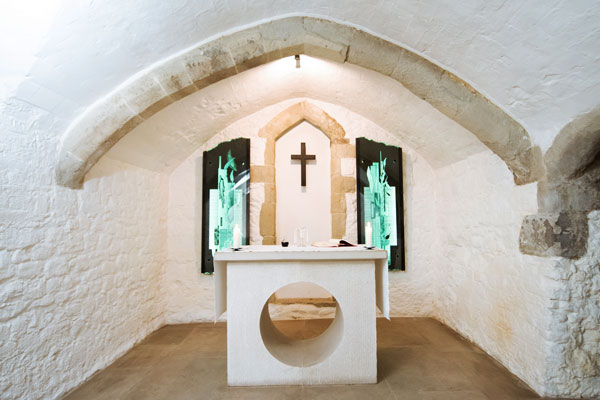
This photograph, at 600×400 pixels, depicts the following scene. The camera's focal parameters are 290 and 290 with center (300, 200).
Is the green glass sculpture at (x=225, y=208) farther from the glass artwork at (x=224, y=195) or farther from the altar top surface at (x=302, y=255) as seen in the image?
the altar top surface at (x=302, y=255)

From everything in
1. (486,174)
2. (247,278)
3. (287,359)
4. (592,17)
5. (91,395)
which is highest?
(592,17)

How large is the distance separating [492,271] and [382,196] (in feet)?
5.23

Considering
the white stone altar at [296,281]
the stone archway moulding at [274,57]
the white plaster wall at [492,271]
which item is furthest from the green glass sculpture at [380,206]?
the white stone altar at [296,281]

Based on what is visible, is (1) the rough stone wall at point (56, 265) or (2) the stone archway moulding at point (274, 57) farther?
(2) the stone archway moulding at point (274, 57)

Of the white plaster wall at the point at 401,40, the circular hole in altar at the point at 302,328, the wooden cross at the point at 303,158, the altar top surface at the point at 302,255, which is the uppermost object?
the white plaster wall at the point at 401,40

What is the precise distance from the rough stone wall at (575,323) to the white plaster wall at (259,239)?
75.8 inches

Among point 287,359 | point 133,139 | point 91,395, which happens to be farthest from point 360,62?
point 91,395

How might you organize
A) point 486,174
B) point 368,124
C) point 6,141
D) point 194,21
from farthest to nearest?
point 368,124, point 486,174, point 194,21, point 6,141

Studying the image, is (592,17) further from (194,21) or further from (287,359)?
(287,359)

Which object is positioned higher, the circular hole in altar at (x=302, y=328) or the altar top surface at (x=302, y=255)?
the altar top surface at (x=302, y=255)

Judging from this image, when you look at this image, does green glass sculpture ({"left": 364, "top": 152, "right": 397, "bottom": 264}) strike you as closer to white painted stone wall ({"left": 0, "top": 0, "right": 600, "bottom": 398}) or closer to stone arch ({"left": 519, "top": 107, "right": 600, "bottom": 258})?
white painted stone wall ({"left": 0, "top": 0, "right": 600, "bottom": 398})

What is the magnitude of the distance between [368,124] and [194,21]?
2.70 meters

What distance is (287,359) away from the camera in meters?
2.57

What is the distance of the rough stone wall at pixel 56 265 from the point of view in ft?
6.55
